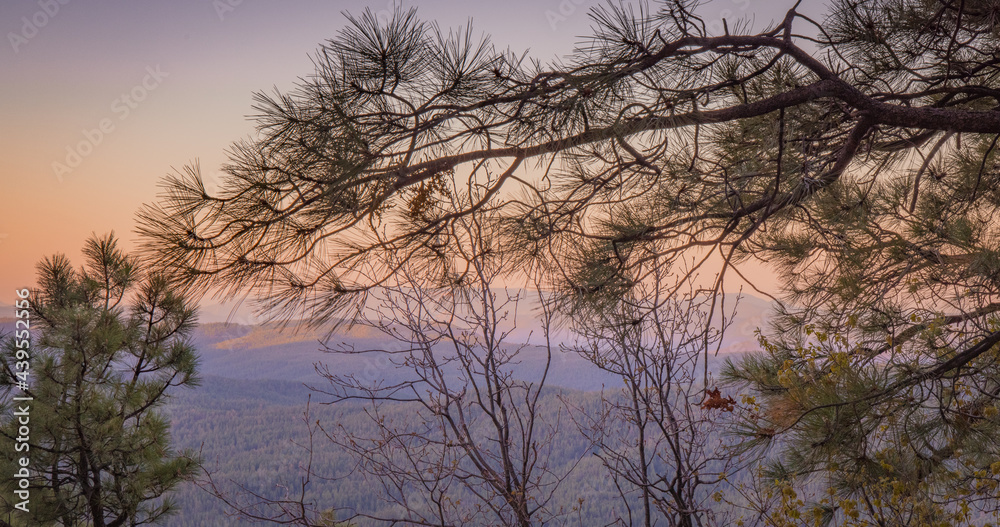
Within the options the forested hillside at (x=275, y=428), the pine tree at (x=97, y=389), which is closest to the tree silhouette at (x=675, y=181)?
the pine tree at (x=97, y=389)

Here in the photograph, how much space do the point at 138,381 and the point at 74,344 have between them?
0.42 m

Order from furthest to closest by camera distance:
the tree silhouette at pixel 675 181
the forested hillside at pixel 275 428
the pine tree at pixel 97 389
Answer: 1. the forested hillside at pixel 275 428
2. the pine tree at pixel 97 389
3. the tree silhouette at pixel 675 181

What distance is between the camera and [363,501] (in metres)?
17.0

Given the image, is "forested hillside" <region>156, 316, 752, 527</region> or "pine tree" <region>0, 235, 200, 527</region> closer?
"pine tree" <region>0, 235, 200, 527</region>

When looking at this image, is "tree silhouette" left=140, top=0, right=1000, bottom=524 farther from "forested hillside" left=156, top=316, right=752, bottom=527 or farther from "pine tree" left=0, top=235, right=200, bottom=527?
"forested hillside" left=156, top=316, right=752, bottom=527

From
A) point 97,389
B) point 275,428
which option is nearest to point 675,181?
point 97,389

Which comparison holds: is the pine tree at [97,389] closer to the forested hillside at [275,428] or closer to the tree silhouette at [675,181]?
the tree silhouette at [675,181]

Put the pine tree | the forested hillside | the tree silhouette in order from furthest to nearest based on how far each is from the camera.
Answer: the forested hillside, the pine tree, the tree silhouette

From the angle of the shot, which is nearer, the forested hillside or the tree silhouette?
the tree silhouette

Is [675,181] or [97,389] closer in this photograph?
[675,181]

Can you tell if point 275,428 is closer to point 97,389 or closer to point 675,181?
point 97,389

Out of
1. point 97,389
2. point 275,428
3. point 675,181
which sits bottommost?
point 275,428

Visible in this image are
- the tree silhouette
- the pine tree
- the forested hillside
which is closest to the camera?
the tree silhouette

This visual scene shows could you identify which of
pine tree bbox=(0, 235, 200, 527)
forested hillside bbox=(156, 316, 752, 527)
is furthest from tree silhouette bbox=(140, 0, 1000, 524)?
forested hillside bbox=(156, 316, 752, 527)
